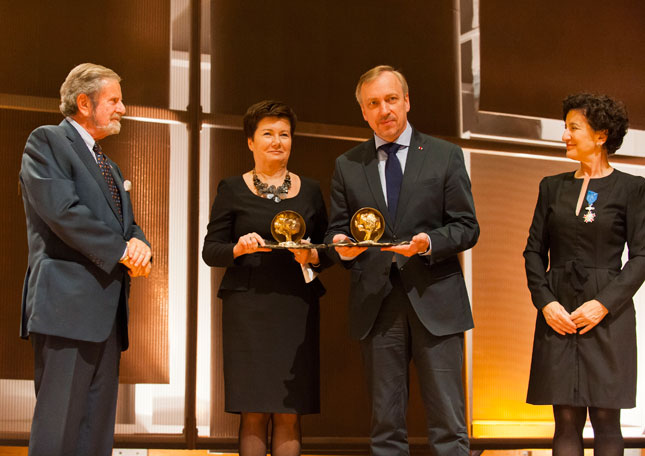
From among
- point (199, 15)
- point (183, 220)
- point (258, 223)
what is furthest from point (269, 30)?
point (258, 223)

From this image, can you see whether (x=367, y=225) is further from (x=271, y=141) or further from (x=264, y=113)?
(x=264, y=113)

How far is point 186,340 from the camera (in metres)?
3.72

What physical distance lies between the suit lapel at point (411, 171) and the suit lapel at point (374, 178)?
5 centimetres

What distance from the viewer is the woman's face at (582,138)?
298cm

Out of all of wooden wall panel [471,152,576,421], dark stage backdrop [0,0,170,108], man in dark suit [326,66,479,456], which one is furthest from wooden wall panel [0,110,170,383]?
wooden wall panel [471,152,576,421]

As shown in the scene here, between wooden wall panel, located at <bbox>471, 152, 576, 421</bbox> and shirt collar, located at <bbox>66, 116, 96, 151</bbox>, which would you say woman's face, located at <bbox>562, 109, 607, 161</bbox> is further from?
shirt collar, located at <bbox>66, 116, 96, 151</bbox>

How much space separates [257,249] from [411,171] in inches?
27.4

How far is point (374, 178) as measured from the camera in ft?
8.88

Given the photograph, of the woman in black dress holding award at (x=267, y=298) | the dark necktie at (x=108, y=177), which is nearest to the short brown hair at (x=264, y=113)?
the woman in black dress holding award at (x=267, y=298)

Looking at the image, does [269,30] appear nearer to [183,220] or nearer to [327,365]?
[183,220]

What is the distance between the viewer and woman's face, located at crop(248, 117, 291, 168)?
3025 millimetres

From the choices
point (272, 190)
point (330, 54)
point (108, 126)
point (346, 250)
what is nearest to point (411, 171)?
point (346, 250)

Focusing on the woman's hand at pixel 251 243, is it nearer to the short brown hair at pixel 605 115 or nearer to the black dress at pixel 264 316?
the black dress at pixel 264 316

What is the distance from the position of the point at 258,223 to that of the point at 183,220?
3.13ft
